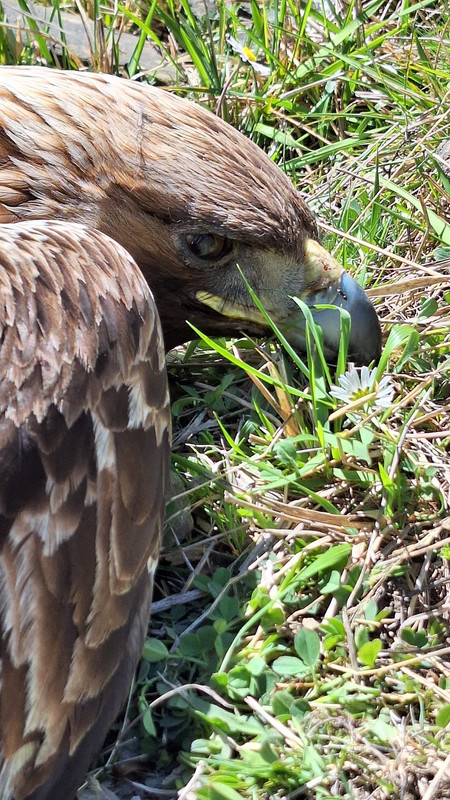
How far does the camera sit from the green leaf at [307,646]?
2.45 metres

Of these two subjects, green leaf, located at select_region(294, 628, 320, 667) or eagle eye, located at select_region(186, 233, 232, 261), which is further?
eagle eye, located at select_region(186, 233, 232, 261)

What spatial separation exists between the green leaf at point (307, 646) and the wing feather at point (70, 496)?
33cm

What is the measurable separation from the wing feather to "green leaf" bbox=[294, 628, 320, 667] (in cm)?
33

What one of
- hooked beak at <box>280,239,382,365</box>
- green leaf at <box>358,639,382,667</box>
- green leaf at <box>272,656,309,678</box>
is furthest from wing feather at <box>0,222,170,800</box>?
hooked beak at <box>280,239,382,365</box>

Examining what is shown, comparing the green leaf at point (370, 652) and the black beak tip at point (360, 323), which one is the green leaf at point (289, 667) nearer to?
the green leaf at point (370, 652)

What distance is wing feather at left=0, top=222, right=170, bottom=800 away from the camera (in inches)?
82.5

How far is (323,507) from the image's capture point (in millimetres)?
2779

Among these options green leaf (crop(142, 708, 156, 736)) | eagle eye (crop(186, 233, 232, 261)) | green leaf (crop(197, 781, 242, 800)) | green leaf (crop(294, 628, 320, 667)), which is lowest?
green leaf (crop(197, 781, 242, 800))

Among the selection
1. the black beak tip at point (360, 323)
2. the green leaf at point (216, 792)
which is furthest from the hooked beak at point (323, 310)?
the green leaf at point (216, 792)

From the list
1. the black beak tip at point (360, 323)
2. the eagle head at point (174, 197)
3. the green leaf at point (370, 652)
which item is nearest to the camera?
the green leaf at point (370, 652)

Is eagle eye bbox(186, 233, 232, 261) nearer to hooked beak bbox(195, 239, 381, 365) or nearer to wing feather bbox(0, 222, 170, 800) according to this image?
hooked beak bbox(195, 239, 381, 365)

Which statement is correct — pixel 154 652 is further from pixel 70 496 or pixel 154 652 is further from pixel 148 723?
pixel 70 496

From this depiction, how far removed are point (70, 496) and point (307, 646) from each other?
641mm

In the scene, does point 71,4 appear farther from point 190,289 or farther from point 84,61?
point 190,289
